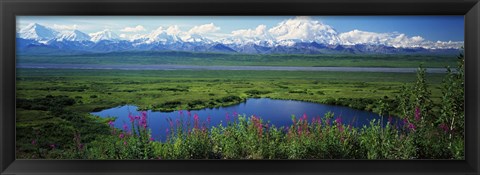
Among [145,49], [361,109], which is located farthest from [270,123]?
[145,49]

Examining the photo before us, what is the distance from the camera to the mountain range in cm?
439

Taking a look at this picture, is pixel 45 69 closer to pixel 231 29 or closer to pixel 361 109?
pixel 231 29

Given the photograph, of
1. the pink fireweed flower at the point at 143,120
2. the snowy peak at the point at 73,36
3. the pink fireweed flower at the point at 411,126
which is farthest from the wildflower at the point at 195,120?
the pink fireweed flower at the point at 411,126

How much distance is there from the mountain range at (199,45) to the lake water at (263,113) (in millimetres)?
488

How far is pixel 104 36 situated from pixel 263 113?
1.59m

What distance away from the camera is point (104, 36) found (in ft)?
14.4

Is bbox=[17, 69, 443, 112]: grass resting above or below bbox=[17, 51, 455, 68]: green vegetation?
below

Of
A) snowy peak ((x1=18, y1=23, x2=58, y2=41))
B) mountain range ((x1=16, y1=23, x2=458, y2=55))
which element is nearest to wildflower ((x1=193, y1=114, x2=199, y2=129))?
mountain range ((x1=16, y1=23, x2=458, y2=55))

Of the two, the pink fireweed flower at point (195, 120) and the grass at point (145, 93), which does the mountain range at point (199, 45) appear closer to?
the grass at point (145, 93)

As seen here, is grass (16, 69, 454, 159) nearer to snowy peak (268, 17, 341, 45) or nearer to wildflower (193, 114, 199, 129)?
wildflower (193, 114, 199, 129)

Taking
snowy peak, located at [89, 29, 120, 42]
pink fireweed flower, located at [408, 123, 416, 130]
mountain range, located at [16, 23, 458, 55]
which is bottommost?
pink fireweed flower, located at [408, 123, 416, 130]

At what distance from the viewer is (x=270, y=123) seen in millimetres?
4395

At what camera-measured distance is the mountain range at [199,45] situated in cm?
439

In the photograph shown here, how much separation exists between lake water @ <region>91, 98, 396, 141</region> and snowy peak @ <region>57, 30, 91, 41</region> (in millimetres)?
689
